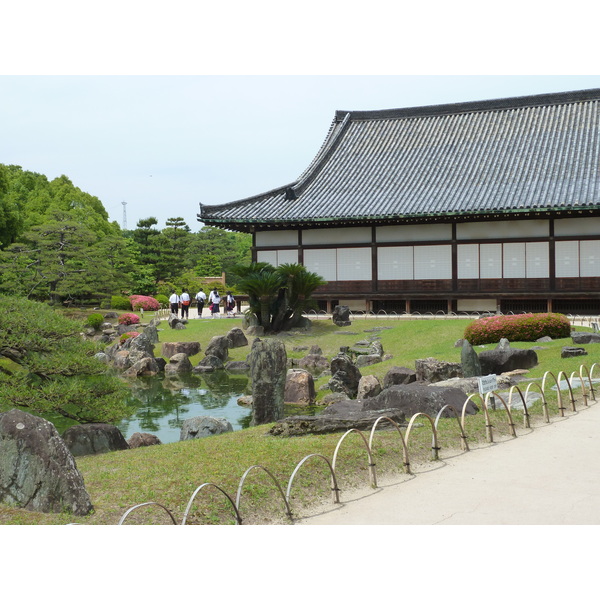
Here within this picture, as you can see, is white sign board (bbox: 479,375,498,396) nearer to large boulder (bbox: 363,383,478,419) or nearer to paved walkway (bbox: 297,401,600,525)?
large boulder (bbox: 363,383,478,419)

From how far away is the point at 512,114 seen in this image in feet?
119

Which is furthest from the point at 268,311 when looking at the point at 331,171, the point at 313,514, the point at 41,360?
the point at 313,514

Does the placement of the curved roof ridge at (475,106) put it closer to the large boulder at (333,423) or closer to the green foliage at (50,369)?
the large boulder at (333,423)

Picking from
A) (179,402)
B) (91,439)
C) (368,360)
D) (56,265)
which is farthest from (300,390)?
(56,265)

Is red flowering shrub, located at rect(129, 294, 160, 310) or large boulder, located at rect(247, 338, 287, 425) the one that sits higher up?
red flowering shrub, located at rect(129, 294, 160, 310)

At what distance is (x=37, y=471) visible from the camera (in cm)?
720

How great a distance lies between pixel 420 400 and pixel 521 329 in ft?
36.3

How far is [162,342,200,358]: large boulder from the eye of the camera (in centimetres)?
2667

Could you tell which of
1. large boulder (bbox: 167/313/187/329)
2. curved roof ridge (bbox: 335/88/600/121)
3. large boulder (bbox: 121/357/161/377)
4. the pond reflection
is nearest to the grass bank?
the pond reflection

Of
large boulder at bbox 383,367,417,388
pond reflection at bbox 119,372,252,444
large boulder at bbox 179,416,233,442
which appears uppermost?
large boulder at bbox 383,367,417,388

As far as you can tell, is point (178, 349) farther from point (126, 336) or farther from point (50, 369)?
point (50, 369)

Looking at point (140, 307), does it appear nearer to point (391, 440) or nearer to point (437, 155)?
point (437, 155)

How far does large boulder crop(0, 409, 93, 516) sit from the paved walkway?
2.35 meters

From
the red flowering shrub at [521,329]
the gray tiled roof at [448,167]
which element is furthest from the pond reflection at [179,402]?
the gray tiled roof at [448,167]
